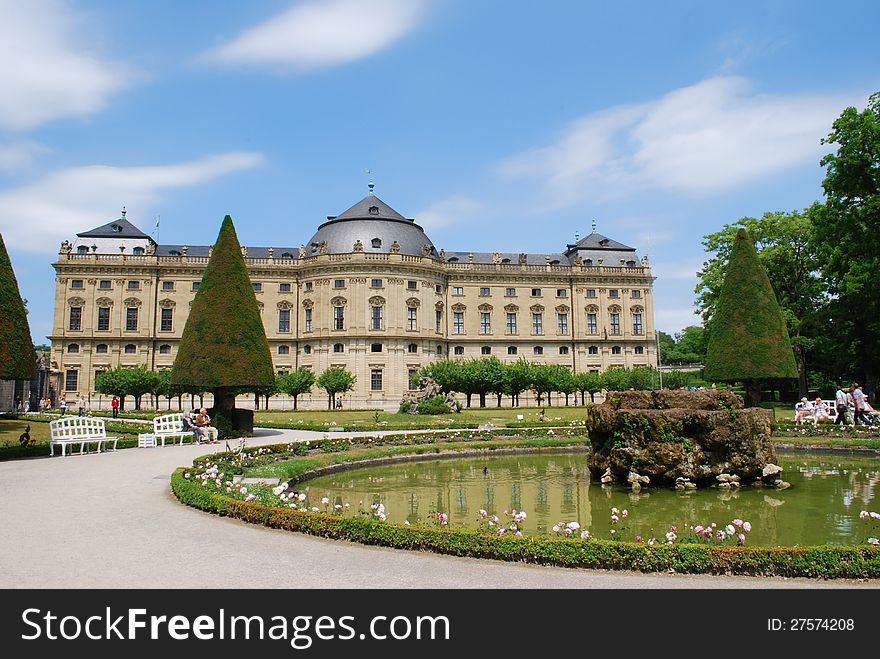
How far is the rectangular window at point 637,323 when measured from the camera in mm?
56688

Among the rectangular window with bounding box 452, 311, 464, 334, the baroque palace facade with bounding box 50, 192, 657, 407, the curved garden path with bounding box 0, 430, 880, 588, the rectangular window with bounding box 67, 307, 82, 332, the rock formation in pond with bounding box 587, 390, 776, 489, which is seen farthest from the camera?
the rectangular window with bounding box 452, 311, 464, 334

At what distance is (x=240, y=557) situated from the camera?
20.3ft

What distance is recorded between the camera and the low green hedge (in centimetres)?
570

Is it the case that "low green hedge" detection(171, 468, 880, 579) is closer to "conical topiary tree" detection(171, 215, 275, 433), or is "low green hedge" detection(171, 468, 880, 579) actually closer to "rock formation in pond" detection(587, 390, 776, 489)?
"rock formation in pond" detection(587, 390, 776, 489)

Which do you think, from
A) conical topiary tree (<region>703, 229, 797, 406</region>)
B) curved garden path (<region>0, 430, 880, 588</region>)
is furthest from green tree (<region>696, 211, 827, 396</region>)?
curved garden path (<region>0, 430, 880, 588</region>)

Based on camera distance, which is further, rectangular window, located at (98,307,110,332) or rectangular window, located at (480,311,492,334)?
rectangular window, located at (480,311,492,334)

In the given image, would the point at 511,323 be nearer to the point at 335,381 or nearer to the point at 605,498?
the point at 335,381

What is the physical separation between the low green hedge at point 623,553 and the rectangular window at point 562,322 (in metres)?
50.8

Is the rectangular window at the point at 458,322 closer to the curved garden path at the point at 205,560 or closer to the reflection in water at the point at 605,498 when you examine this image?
the reflection in water at the point at 605,498

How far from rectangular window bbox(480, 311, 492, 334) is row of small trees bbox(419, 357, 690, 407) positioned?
25.6ft

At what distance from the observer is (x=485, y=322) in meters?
55.7

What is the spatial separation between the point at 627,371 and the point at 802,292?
15.0m
